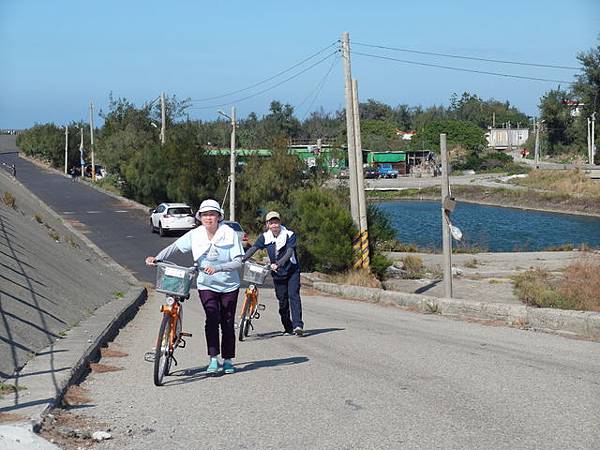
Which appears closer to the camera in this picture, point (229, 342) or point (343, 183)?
point (229, 342)

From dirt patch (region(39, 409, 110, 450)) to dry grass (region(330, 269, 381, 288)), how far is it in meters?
18.6

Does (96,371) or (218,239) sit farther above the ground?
(218,239)

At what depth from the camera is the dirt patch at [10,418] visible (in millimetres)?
6660

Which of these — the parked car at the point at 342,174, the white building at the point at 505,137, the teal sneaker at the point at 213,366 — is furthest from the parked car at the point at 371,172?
the teal sneaker at the point at 213,366

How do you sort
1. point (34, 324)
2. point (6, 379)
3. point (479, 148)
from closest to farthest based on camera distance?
point (6, 379) → point (34, 324) → point (479, 148)

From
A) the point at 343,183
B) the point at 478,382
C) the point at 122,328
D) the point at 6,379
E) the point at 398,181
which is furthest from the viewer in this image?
the point at 398,181

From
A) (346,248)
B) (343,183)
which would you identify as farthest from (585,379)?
(343,183)

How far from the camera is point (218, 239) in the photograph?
9.18 m

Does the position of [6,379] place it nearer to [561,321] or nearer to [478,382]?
[478,382]

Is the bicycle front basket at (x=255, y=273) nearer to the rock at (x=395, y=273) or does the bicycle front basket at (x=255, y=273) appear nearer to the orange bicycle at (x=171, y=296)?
the orange bicycle at (x=171, y=296)

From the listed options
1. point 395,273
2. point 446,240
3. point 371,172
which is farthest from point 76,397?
point 371,172

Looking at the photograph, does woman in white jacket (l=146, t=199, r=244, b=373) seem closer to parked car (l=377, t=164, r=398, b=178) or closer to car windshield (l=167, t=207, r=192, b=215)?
car windshield (l=167, t=207, r=192, b=215)

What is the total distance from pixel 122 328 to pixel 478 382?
23.6 ft

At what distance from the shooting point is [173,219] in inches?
1718
